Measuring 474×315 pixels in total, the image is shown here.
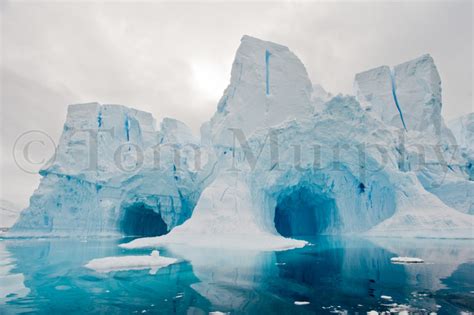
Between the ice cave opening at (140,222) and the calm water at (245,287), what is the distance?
21.7m

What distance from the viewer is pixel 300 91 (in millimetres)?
25219

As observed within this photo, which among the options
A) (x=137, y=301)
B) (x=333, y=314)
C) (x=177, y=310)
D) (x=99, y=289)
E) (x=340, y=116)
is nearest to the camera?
(x=333, y=314)

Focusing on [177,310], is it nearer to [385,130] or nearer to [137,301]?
[137,301]

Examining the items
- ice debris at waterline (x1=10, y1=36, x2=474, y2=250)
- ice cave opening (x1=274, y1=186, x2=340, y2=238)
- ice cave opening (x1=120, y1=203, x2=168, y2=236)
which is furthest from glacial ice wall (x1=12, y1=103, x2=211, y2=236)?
ice cave opening (x1=274, y1=186, x2=340, y2=238)

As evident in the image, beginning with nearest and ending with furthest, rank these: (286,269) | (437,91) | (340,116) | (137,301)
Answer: (137,301)
(286,269)
(340,116)
(437,91)

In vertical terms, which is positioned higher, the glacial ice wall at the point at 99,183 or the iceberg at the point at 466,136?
the iceberg at the point at 466,136

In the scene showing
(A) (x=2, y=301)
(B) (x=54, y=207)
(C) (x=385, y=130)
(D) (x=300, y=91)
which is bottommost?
(A) (x=2, y=301)

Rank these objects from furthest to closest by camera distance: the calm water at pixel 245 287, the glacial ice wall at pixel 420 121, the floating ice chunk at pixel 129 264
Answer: the glacial ice wall at pixel 420 121 < the floating ice chunk at pixel 129 264 < the calm water at pixel 245 287

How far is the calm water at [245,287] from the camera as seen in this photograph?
18.7 ft

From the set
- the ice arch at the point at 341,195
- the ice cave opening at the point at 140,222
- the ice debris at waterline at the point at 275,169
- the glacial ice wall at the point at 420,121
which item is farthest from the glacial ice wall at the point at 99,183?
the glacial ice wall at the point at 420,121

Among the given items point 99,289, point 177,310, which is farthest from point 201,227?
point 177,310

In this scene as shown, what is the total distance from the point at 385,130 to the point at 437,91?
7.81 metres

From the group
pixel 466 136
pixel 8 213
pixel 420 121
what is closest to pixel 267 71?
pixel 420 121

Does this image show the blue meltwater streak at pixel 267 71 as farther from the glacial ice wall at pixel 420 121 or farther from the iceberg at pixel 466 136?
the iceberg at pixel 466 136
